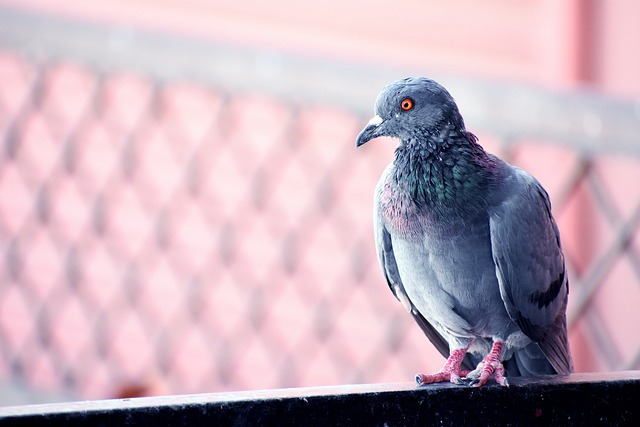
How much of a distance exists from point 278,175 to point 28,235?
1.04 m

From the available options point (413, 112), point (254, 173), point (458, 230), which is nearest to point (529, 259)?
point (458, 230)

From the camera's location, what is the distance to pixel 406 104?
94 cm

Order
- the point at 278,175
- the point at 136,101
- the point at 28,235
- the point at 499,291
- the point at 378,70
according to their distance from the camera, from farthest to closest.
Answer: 1. the point at 28,235
2. the point at 136,101
3. the point at 278,175
4. the point at 378,70
5. the point at 499,291

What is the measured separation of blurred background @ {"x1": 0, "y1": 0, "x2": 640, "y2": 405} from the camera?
6.79 ft

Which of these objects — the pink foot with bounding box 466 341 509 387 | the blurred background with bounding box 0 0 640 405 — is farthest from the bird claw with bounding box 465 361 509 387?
the blurred background with bounding box 0 0 640 405

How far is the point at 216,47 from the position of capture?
6.93ft

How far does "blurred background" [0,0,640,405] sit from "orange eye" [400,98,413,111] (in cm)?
100

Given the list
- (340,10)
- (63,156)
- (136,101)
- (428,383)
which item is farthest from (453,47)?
(428,383)

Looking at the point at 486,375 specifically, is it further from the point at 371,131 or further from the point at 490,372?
the point at 371,131

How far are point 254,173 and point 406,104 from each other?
1.56 meters

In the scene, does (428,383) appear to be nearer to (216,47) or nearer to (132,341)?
(216,47)

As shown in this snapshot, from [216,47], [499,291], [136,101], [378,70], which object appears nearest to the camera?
[499,291]

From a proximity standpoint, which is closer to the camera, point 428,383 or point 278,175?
point 428,383

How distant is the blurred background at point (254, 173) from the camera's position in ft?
6.79
